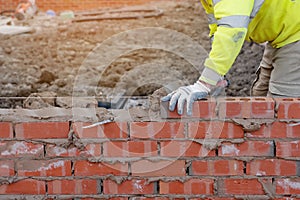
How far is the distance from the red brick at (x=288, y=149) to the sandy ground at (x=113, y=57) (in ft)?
5.86

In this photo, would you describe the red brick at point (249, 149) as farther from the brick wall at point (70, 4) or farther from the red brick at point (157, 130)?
the brick wall at point (70, 4)

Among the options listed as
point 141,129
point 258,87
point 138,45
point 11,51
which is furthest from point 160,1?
point 141,129

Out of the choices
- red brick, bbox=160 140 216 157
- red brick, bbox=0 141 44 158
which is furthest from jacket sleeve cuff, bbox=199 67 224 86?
red brick, bbox=0 141 44 158

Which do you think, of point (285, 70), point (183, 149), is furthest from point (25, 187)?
point (285, 70)

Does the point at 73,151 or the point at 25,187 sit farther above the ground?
the point at 73,151

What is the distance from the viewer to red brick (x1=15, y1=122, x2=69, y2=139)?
6.36 ft

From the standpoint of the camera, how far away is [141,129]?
1.92 metres

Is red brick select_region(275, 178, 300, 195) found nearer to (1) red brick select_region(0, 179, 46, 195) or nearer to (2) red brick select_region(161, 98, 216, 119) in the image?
(2) red brick select_region(161, 98, 216, 119)

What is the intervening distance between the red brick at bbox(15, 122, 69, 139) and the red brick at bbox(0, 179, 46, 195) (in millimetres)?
217

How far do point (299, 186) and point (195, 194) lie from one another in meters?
0.46

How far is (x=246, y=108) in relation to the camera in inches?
73.5

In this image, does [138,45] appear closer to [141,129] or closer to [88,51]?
[88,51]

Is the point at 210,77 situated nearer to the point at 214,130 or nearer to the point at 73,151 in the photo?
the point at 214,130

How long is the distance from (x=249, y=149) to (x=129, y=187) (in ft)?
1.85
